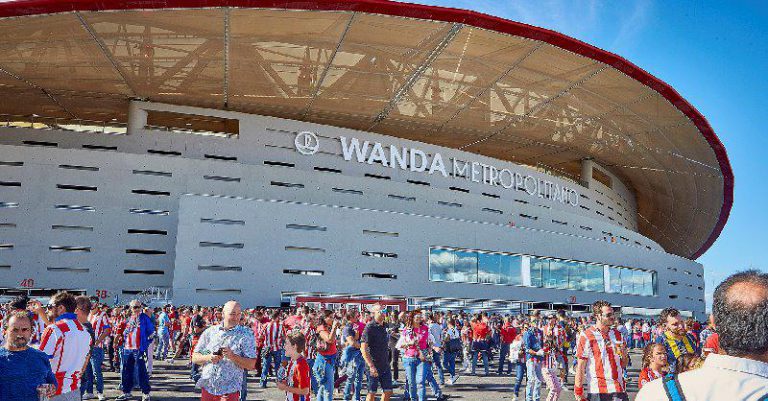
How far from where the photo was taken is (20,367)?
4.92 m

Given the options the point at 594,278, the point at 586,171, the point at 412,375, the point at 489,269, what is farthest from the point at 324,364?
the point at 586,171

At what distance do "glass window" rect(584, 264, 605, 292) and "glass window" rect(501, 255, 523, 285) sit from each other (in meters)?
6.69

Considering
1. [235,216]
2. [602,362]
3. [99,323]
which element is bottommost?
[602,362]

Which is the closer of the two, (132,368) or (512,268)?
(132,368)

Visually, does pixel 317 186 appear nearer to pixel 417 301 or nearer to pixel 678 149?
pixel 417 301

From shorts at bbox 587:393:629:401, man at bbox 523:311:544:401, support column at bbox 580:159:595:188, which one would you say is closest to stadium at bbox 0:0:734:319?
support column at bbox 580:159:595:188

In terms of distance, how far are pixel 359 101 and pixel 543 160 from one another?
20169 millimetres

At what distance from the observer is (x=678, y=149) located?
44.7 m

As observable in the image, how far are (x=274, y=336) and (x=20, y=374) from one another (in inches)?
415

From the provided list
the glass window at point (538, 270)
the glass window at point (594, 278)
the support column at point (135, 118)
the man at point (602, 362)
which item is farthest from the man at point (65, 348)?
the glass window at point (594, 278)

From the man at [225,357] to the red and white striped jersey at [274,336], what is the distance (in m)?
8.79

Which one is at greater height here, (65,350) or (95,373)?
(65,350)

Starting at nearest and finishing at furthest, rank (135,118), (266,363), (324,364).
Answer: (324,364)
(266,363)
(135,118)

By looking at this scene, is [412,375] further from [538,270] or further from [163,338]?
[538,270]
